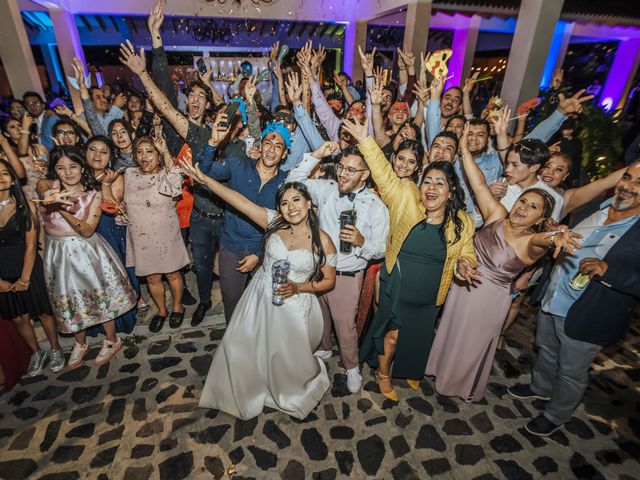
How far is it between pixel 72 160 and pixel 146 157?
0.61 metres

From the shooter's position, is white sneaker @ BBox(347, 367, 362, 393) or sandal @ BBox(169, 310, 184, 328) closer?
white sneaker @ BBox(347, 367, 362, 393)

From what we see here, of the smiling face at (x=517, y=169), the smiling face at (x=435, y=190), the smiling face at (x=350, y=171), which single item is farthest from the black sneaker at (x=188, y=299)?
the smiling face at (x=517, y=169)

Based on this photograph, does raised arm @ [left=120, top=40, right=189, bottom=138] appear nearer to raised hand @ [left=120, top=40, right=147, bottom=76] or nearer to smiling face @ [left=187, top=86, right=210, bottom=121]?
raised hand @ [left=120, top=40, right=147, bottom=76]

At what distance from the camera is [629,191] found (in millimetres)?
2334

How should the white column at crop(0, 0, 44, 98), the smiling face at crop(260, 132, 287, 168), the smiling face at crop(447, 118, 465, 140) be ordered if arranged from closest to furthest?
1. the smiling face at crop(260, 132, 287, 168)
2. the smiling face at crop(447, 118, 465, 140)
3. the white column at crop(0, 0, 44, 98)

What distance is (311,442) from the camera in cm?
272

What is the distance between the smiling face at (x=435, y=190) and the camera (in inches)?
102

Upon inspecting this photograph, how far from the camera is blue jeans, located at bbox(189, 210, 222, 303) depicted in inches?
144

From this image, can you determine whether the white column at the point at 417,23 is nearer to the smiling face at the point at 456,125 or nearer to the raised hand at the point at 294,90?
the smiling face at the point at 456,125

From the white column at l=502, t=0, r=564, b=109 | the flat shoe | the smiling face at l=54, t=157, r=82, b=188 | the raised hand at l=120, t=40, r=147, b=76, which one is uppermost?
the white column at l=502, t=0, r=564, b=109

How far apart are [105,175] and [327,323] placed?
2677mm

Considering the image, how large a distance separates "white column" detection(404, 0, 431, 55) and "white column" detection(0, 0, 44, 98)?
8.53m

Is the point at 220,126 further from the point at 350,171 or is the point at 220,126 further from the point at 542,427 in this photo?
the point at 542,427

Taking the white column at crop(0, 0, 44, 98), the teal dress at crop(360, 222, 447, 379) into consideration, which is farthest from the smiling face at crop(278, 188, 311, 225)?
the white column at crop(0, 0, 44, 98)
